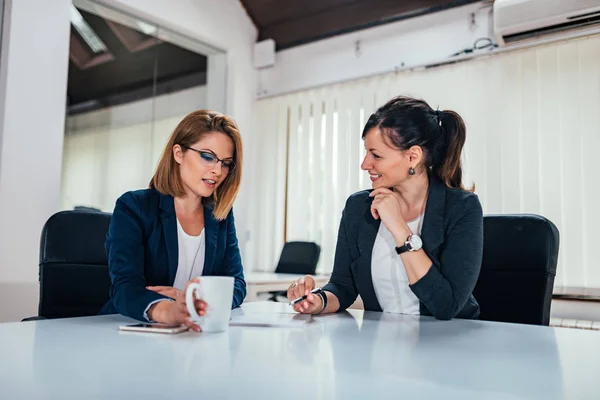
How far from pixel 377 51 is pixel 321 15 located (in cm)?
69

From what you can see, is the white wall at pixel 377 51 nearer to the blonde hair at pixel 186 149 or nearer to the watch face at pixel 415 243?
the blonde hair at pixel 186 149

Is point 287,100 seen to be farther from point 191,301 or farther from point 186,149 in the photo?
point 191,301

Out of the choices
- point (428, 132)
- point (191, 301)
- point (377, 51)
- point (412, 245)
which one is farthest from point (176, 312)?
point (377, 51)

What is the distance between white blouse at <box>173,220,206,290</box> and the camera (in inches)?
64.1

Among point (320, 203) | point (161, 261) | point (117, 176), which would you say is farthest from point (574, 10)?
point (117, 176)

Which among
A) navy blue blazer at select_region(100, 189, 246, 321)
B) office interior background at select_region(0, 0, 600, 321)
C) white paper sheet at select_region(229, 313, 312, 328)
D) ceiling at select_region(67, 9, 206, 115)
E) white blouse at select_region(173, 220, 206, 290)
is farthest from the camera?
ceiling at select_region(67, 9, 206, 115)

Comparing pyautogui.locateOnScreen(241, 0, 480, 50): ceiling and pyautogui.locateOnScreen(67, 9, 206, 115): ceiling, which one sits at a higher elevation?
pyautogui.locateOnScreen(241, 0, 480, 50): ceiling

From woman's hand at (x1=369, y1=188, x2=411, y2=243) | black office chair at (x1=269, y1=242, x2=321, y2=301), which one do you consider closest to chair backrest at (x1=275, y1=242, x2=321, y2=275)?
black office chair at (x1=269, y1=242, x2=321, y2=301)

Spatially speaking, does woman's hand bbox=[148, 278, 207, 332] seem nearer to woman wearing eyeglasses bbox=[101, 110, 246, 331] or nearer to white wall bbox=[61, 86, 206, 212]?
woman wearing eyeglasses bbox=[101, 110, 246, 331]

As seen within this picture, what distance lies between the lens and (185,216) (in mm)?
1688

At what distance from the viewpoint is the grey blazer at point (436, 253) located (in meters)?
1.33

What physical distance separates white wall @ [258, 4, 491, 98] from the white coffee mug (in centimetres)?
331

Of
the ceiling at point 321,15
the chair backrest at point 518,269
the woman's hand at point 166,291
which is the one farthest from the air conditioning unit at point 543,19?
the woman's hand at point 166,291

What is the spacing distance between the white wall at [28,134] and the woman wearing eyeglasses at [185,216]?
6.16ft
